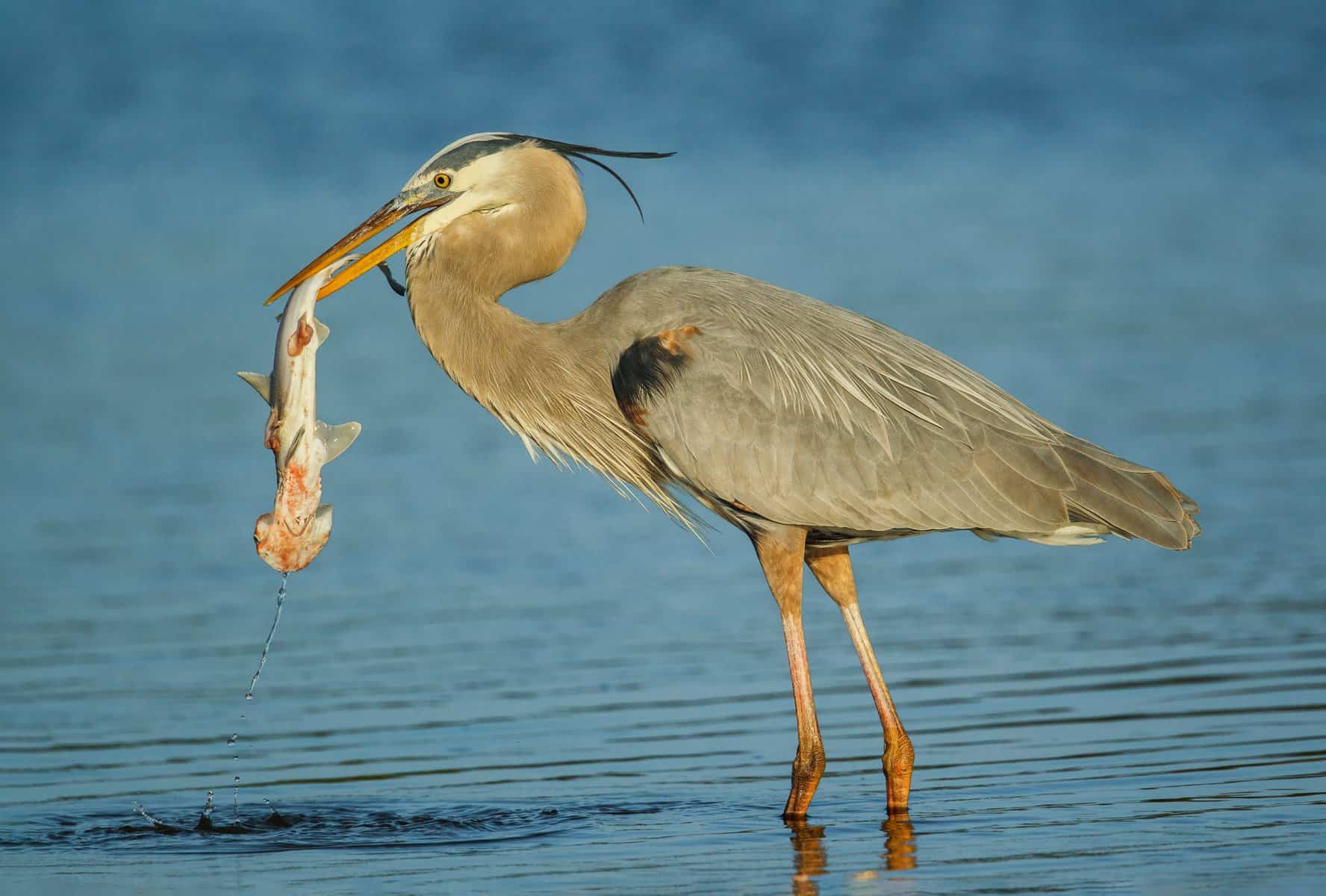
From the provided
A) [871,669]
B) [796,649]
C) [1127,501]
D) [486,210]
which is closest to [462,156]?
[486,210]

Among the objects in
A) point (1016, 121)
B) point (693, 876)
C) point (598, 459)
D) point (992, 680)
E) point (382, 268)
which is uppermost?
point (1016, 121)

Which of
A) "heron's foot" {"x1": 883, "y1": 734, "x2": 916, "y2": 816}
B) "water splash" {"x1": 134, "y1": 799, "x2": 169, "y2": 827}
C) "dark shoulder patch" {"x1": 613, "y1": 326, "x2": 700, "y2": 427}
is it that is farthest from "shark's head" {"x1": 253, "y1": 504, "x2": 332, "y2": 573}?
"heron's foot" {"x1": 883, "y1": 734, "x2": 916, "y2": 816}

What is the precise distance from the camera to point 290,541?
6.83 m

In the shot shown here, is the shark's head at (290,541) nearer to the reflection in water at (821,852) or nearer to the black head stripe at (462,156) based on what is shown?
the black head stripe at (462,156)

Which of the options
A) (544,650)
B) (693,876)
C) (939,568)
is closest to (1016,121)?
(939,568)

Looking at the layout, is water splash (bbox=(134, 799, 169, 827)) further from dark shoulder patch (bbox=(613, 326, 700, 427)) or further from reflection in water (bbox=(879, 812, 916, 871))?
reflection in water (bbox=(879, 812, 916, 871))

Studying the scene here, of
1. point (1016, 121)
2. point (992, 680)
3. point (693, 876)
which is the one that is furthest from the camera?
point (1016, 121)

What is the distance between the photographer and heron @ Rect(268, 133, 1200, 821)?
7.09m

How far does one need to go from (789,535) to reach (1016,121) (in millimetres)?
25249

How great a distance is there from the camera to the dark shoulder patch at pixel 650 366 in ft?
23.4

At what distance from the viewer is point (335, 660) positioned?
9.48 metres

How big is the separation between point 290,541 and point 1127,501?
9.87 ft

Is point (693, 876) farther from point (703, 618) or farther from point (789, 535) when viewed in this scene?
point (703, 618)

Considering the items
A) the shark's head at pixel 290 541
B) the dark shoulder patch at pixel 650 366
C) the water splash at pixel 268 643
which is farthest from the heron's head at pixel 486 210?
the water splash at pixel 268 643
